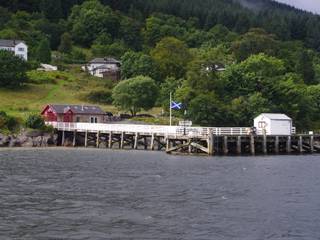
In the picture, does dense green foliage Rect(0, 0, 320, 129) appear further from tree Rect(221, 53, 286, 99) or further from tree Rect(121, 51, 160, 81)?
tree Rect(121, 51, 160, 81)

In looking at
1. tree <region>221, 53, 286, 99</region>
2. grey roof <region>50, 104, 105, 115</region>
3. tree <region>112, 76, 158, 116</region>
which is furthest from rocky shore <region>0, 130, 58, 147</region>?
tree <region>221, 53, 286, 99</region>

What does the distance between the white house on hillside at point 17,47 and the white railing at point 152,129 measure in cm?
5618

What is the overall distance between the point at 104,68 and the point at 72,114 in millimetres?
50655

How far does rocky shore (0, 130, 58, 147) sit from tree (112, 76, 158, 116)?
23.1 metres

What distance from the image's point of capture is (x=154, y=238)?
3344 cm

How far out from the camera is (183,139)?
268 ft

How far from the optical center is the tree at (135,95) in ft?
380

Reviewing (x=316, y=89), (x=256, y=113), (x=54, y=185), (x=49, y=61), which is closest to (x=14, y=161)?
(x=54, y=185)

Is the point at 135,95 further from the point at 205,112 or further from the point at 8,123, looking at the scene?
the point at 8,123

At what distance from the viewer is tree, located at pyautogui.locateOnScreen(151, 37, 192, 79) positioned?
144m

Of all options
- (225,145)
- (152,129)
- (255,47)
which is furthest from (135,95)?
(255,47)

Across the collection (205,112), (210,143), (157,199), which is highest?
(205,112)

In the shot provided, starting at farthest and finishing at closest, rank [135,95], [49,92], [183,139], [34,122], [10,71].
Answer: [49,92] → [10,71] → [135,95] → [34,122] → [183,139]

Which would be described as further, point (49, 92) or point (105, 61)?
point (105, 61)
